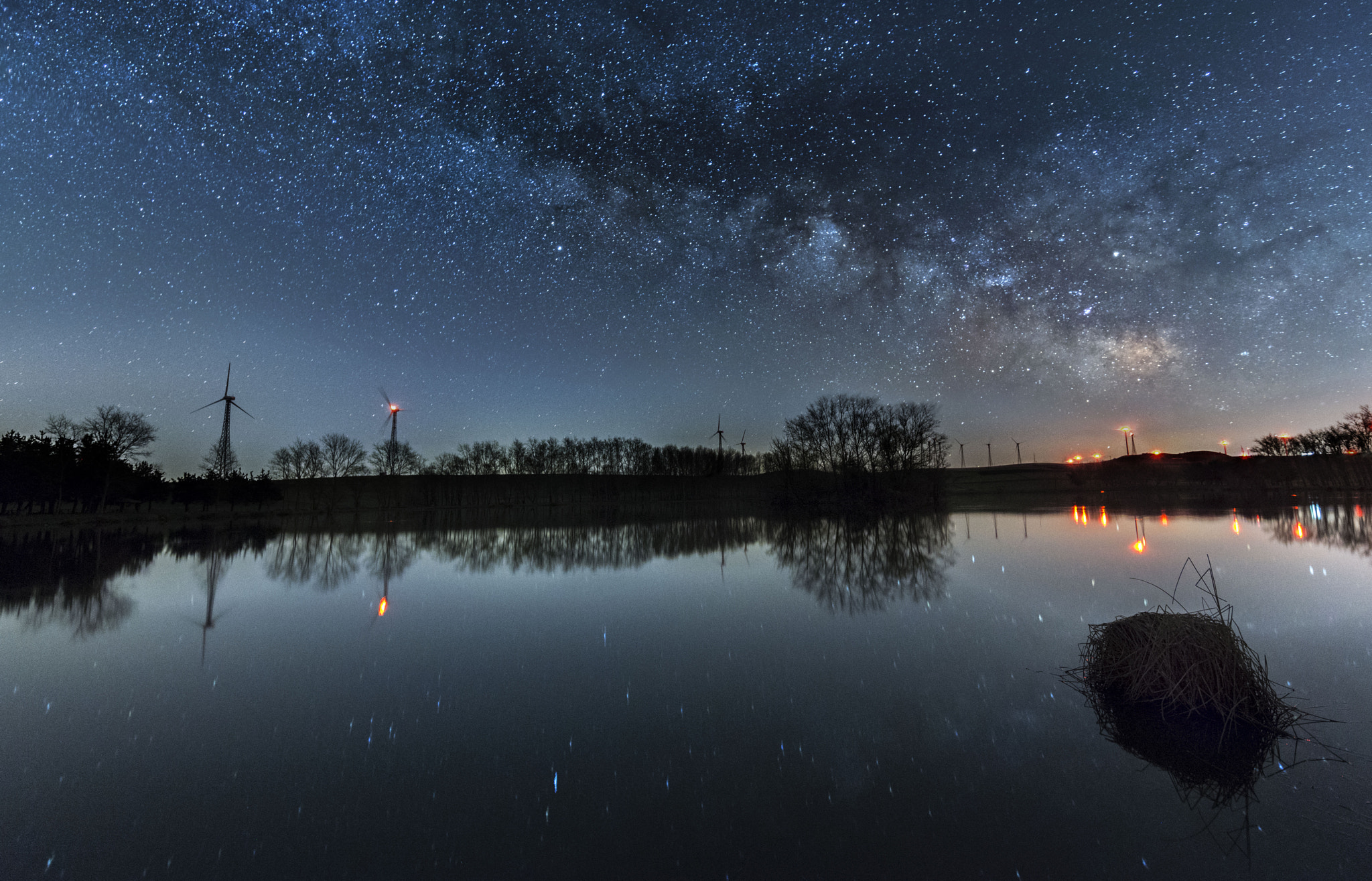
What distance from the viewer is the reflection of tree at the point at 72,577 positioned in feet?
34.9

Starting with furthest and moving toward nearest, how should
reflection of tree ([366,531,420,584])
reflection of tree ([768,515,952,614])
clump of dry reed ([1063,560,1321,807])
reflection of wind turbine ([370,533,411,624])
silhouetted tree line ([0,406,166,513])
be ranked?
silhouetted tree line ([0,406,166,513]) → reflection of tree ([366,531,420,584]) → reflection of wind turbine ([370,533,411,624]) → reflection of tree ([768,515,952,614]) → clump of dry reed ([1063,560,1321,807])

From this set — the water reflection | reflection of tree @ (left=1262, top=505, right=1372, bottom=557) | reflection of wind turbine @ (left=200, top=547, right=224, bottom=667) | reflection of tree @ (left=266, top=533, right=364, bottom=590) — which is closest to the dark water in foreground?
reflection of wind turbine @ (left=200, top=547, right=224, bottom=667)

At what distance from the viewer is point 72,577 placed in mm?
15406

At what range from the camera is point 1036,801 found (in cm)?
399

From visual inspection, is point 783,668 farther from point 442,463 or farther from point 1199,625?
point 442,463

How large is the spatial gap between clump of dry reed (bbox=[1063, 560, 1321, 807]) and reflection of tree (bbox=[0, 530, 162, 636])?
1464 centimetres

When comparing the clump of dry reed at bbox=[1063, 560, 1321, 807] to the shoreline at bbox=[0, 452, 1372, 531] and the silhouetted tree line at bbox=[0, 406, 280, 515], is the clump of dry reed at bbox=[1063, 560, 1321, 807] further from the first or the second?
the silhouetted tree line at bbox=[0, 406, 280, 515]

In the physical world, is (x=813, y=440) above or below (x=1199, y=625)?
above

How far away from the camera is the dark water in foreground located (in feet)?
11.5

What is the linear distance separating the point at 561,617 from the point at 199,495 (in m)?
61.5

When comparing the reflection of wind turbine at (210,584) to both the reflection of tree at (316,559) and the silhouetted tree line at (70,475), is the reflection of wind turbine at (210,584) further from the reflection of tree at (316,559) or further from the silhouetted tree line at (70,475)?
the silhouetted tree line at (70,475)

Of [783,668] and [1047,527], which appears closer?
[783,668]

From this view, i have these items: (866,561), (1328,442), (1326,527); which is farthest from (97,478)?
(1328,442)

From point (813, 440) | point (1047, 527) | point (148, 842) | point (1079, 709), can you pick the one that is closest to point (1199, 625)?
point (1079, 709)
